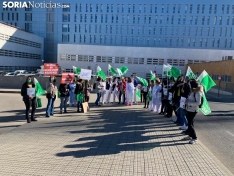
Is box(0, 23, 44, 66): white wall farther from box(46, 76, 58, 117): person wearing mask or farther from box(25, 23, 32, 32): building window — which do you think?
box(46, 76, 58, 117): person wearing mask

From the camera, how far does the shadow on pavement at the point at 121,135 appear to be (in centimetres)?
555

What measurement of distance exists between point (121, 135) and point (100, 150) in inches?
60.0

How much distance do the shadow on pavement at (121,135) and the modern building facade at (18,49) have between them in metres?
38.4

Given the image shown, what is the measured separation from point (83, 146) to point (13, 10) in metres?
67.9

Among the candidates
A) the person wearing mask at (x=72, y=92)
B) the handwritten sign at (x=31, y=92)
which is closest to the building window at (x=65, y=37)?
the person wearing mask at (x=72, y=92)

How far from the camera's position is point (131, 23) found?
204 ft

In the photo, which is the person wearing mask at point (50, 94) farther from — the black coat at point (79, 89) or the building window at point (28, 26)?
the building window at point (28, 26)

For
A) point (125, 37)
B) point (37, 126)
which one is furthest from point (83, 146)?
point (125, 37)

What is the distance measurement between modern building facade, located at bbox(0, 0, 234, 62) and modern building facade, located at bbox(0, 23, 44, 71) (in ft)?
29.4

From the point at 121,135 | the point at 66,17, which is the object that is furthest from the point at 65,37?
the point at 121,135

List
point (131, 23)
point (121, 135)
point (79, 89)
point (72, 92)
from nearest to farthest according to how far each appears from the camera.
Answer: point (121, 135) → point (79, 89) → point (72, 92) → point (131, 23)

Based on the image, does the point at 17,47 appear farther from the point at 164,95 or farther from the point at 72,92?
the point at 164,95

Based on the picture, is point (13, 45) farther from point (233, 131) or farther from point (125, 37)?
point (233, 131)

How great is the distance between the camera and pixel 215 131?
8.11m
